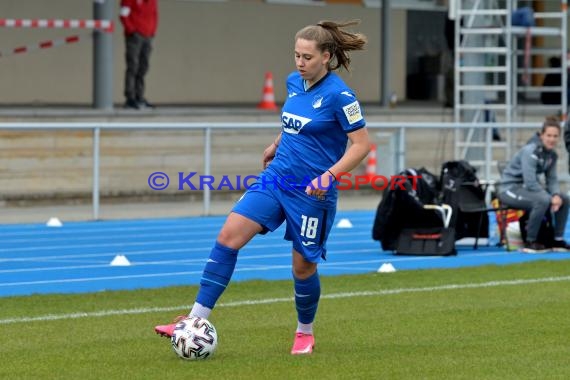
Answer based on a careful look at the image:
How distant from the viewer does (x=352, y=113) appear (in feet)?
26.7

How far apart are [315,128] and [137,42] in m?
14.6

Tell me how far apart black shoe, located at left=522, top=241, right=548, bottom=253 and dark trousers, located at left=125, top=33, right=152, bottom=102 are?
834 cm

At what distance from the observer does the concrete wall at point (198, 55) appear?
87.7 feet

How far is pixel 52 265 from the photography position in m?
14.0

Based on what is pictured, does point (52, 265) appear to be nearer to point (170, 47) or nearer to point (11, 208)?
point (11, 208)

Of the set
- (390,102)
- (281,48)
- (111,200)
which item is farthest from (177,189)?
(281,48)

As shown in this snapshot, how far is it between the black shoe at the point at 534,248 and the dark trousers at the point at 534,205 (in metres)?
0.05

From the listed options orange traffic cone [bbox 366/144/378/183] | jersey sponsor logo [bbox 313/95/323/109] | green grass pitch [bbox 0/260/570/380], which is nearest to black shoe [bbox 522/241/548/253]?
green grass pitch [bbox 0/260/570/380]

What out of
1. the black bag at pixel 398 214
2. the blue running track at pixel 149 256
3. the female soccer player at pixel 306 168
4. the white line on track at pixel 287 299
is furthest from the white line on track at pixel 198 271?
the female soccer player at pixel 306 168

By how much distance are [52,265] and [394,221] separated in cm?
351

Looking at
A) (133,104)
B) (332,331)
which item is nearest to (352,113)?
(332,331)

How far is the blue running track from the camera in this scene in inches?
508

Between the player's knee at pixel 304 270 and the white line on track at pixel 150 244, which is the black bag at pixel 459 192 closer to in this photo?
the white line on track at pixel 150 244

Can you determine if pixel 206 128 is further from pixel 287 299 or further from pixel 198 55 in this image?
pixel 198 55
